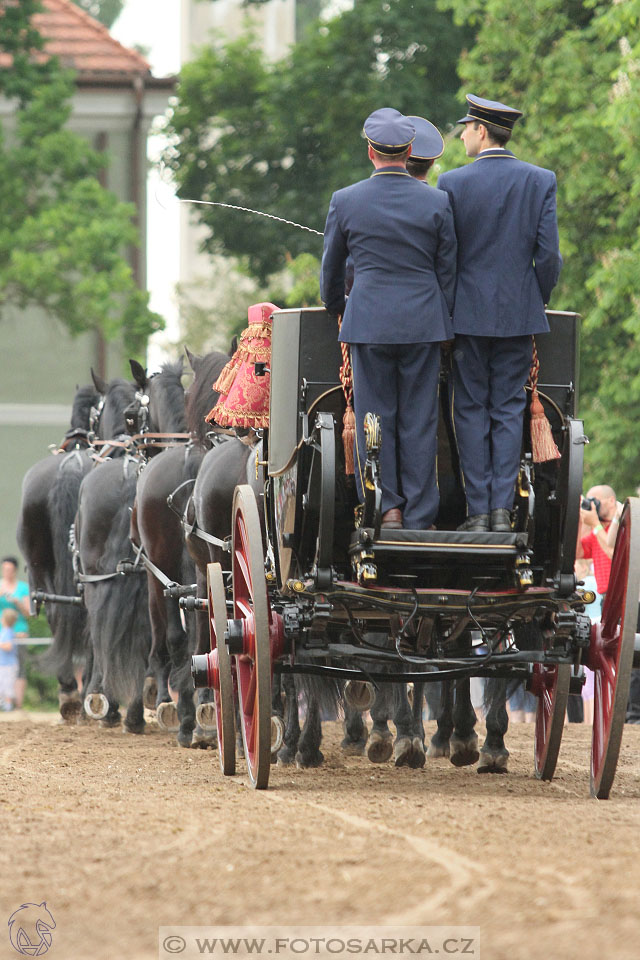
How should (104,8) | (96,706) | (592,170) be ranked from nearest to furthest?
(96,706)
(592,170)
(104,8)

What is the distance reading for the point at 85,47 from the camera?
90.9ft

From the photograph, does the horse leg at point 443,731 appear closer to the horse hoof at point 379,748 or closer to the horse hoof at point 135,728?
the horse hoof at point 379,748

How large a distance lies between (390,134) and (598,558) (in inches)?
237

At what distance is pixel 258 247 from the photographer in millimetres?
25406

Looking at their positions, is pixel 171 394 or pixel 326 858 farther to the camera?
pixel 171 394

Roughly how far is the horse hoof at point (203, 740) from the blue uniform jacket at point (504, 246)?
421 cm

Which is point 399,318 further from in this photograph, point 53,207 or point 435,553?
point 53,207

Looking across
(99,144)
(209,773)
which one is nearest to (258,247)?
(99,144)

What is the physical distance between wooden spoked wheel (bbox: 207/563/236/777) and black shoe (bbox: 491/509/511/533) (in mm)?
1283

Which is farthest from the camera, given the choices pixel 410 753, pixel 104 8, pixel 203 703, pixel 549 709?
pixel 104 8

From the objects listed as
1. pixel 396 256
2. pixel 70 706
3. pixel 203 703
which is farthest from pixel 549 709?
pixel 70 706

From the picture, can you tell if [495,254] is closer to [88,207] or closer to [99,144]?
[88,207]

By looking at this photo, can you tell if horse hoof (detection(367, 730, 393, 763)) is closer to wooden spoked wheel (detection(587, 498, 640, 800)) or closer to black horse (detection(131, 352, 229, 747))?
black horse (detection(131, 352, 229, 747))

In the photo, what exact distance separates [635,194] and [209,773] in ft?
30.1
